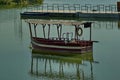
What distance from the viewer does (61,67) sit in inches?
1030

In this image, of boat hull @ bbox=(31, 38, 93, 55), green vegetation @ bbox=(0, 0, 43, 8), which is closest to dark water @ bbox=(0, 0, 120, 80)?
boat hull @ bbox=(31, 38, 93, 55)

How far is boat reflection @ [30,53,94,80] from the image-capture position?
23750 millimetres

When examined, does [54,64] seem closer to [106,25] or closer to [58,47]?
[58,47]

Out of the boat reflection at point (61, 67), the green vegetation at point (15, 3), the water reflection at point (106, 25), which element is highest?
the green vegetation at point (15, 3)

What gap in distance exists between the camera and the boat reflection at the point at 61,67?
23750mm

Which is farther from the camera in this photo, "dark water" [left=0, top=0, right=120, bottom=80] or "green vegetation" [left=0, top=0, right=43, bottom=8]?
"green vegetation" [left=0, top=0, right=43, bottom=8]

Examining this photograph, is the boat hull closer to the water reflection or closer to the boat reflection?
the boat reflection

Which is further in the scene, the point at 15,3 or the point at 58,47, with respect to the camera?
the point at 15,3

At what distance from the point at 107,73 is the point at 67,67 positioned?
3446mm

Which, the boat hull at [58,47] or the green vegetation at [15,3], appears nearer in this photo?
the boat hull at [58,47]

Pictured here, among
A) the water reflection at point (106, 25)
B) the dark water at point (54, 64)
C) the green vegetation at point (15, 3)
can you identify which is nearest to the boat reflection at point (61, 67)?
the dark water at point (54, 64)

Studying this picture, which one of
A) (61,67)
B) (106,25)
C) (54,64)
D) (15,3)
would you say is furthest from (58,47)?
(15,3)

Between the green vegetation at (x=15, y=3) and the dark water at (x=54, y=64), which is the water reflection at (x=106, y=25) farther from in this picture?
the green vegetation at (x=15, y=3)

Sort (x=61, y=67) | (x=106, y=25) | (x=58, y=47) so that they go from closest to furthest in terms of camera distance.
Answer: (x=61, y=67), (x=58, y=47), (x=106, y=25)
